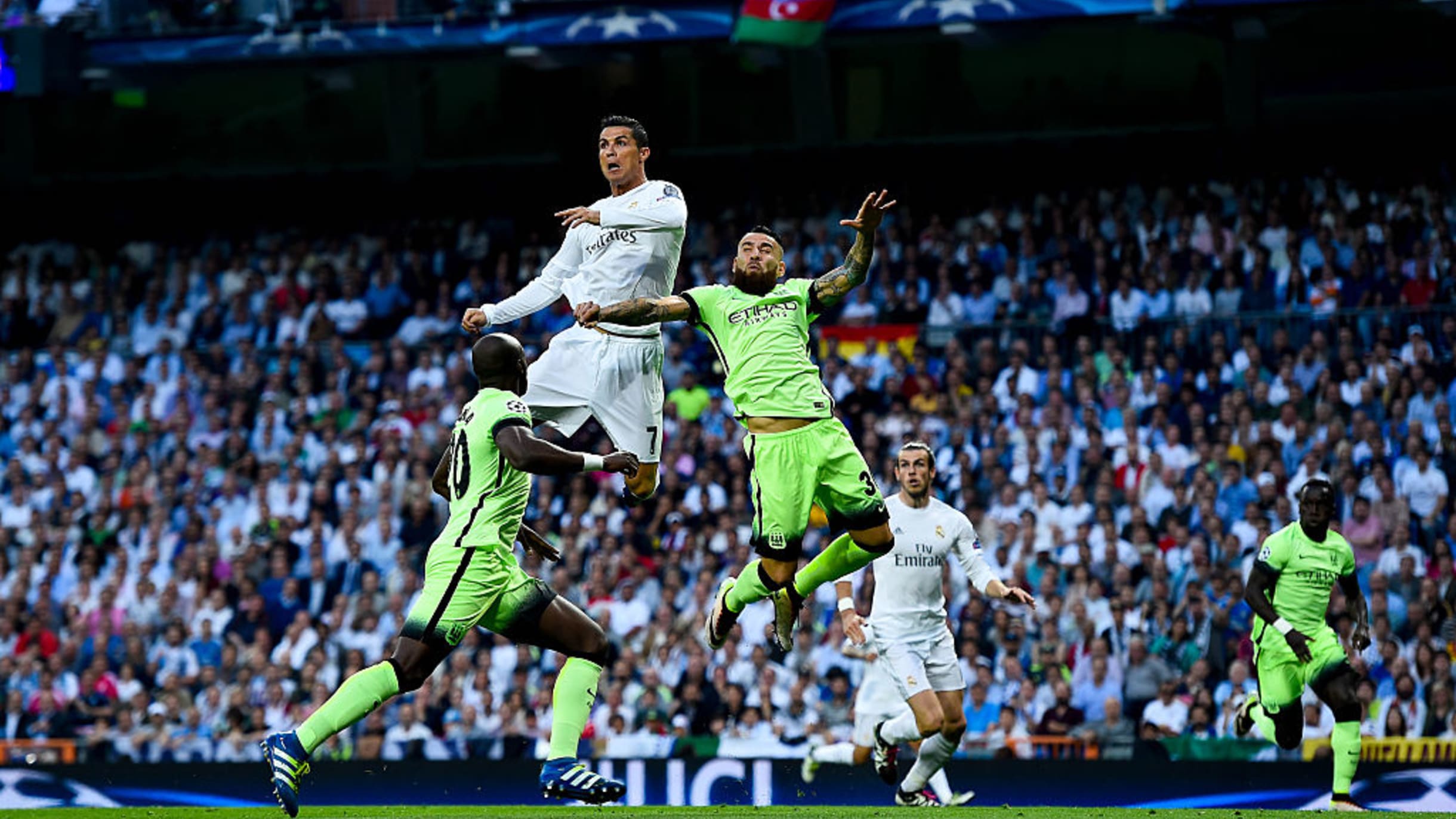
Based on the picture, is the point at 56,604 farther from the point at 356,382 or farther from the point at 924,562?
the point at 924,562

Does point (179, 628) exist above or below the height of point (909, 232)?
below

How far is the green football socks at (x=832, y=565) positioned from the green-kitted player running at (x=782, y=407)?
100 mm

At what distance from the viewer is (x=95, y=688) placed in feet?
70.4

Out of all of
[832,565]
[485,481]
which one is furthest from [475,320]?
[832,565]

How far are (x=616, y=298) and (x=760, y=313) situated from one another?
92 cm

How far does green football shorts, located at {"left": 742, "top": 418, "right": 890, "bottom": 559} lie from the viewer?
12.5 m

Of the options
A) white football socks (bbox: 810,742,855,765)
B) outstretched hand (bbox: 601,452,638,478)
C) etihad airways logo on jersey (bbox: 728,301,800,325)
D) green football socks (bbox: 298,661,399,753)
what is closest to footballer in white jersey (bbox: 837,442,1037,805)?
white football socks (bbox: 810,742,855,765)

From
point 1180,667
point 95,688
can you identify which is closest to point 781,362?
point 1180,667

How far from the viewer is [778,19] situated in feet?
78.8

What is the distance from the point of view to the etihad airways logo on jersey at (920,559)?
15312 millimetres

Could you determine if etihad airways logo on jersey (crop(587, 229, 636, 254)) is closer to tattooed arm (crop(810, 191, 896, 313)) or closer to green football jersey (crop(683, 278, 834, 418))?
green football jersey (crop(683, 278, 834, 418))

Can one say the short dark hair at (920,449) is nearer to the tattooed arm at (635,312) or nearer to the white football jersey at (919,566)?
the white football jersey at (919,566)

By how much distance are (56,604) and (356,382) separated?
4437mm

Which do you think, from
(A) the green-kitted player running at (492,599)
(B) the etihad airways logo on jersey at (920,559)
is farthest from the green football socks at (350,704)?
(B) the etihad airways logo on jersey at (920,559)
